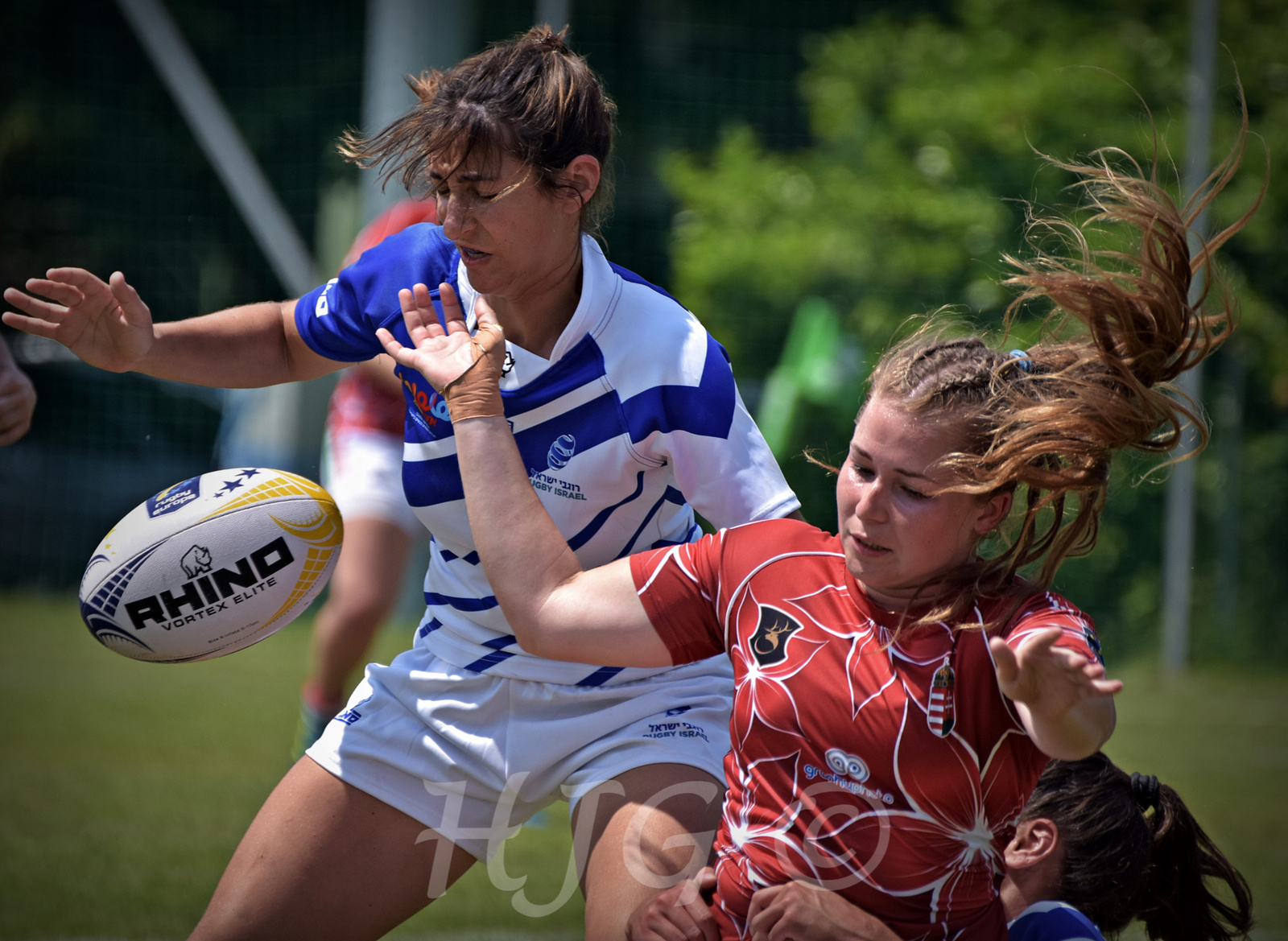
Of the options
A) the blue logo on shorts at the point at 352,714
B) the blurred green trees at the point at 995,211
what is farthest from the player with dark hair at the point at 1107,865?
the blurred green trees at the point at 995,211

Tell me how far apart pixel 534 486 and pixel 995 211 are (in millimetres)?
10279

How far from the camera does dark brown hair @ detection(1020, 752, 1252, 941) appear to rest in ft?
7.97

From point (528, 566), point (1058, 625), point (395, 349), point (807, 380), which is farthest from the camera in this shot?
point (807, 380)

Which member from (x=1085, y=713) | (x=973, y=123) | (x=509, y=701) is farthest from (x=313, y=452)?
(x=1085, y=713)

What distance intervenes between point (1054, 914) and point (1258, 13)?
506 inches

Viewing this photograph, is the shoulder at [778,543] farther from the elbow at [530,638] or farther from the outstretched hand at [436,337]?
the outstretched hand at [436,337]

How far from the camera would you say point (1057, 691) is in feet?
5.43

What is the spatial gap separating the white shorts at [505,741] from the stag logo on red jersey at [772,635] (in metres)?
0.38

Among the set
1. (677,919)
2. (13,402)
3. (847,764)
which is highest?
(13,402)

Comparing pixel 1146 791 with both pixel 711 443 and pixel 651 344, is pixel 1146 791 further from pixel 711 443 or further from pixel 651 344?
pixel 651 344

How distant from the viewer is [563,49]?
→ 2365 millimetres

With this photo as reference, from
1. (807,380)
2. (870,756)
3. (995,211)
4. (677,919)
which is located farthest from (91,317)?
→ (995,211)

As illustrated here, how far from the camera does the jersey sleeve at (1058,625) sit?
5.72 ft

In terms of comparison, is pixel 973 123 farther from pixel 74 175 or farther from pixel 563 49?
pixel 563 49
